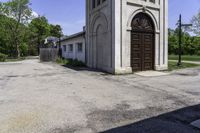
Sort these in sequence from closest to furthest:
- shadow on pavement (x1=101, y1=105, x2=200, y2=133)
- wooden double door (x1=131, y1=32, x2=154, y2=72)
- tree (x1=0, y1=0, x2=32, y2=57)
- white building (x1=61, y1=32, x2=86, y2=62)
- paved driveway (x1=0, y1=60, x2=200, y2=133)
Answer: shadow on pavement (x1=101, y1=105, x2=200, y2=133) → paved driveway (x1=0, y1=60, x2=200, y2=133) → wooden double door (x1=131, y1=32, x2=154, y2=72) → white building (x1=61, y1=32, x2=86, y2=62) → tree (x1=0, y1=0, x2=32, y2=57)

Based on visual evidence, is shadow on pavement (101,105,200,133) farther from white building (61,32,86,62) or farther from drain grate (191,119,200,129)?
white building (61,32,86,62)

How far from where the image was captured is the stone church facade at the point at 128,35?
13711 millimetres

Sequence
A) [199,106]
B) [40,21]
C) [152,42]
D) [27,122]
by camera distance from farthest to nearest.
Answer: [40,21], [152,42], [199,106], [27,122]

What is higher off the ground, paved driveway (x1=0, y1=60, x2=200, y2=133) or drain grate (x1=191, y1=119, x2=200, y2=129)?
paved driveway (x1=0, y1=60, x2=200, y2=133)

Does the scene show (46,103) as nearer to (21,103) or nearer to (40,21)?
(21,103)

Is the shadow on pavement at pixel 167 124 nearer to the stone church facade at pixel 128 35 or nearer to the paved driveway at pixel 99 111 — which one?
the paved driveway at pixel 99 111

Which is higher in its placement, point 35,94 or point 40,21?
point 40,21

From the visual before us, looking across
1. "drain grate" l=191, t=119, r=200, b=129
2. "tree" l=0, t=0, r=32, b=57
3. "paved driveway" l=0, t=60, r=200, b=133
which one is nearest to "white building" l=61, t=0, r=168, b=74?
"paved driveway" l=0, t=60, r=200, b=133

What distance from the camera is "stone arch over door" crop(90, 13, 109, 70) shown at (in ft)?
49.3

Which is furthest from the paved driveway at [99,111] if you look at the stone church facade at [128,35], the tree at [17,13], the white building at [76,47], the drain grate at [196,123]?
the tree at [17,13]

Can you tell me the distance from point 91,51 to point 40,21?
4472 cm

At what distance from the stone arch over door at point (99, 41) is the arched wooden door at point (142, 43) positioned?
1.80 meters

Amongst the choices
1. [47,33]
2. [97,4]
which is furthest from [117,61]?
[47,33]

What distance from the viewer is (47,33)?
59094 millimetres
